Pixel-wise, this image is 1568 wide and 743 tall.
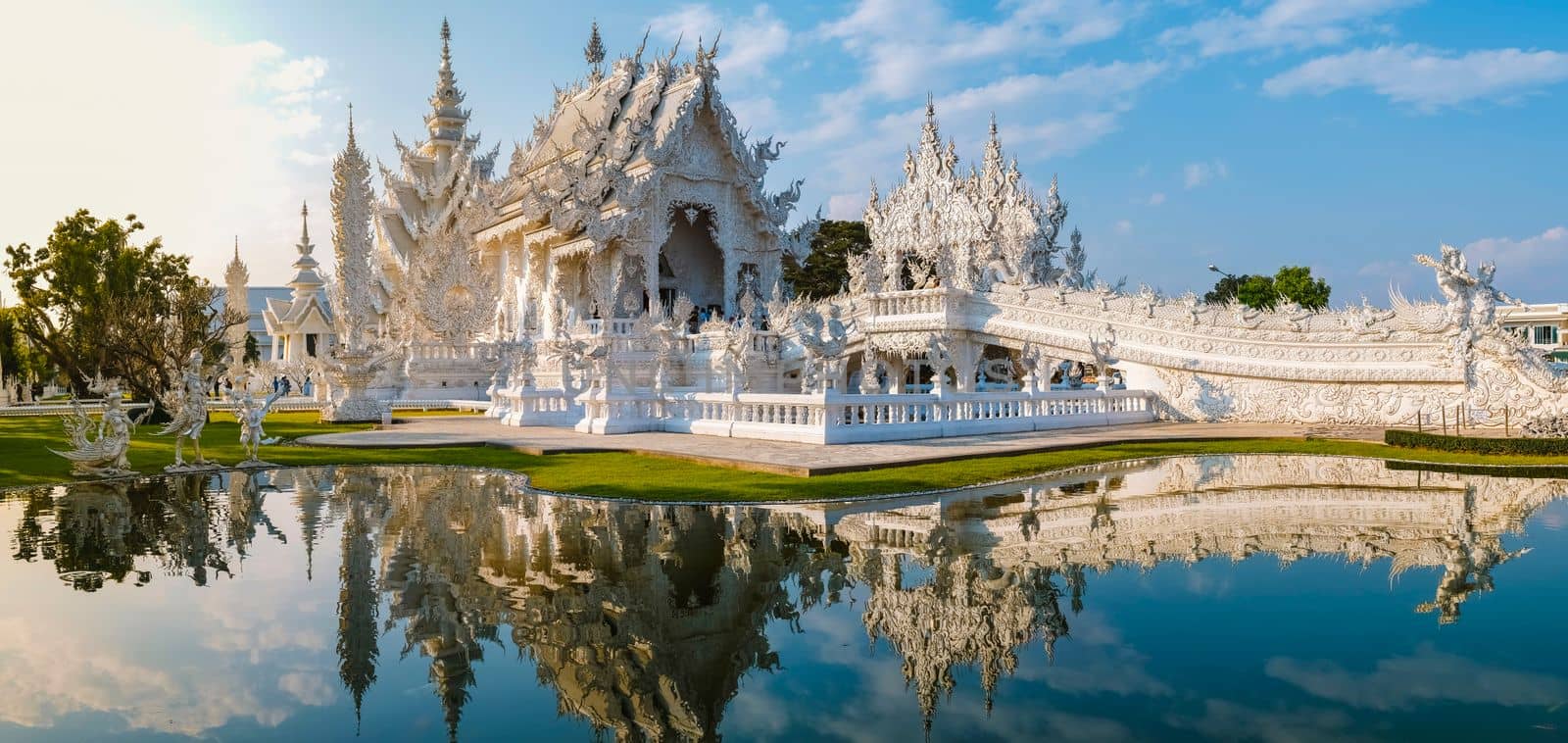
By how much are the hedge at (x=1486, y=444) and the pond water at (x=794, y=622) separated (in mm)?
3752

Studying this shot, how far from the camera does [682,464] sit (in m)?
11.8

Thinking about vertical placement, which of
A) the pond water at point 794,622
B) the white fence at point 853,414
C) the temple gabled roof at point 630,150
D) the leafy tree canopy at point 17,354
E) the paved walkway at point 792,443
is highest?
the temple gabled roof at point 630,150

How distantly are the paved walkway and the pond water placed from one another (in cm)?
269

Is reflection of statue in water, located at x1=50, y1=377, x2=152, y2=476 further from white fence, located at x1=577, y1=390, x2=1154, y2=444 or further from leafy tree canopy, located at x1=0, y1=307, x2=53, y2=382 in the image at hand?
leafy tree canopy, located at x1=0, y1=307, x2=53, y2=382

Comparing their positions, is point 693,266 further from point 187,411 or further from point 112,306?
point 187,411

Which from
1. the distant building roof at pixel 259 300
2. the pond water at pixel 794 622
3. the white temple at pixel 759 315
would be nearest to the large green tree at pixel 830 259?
the white temple at pixel 759 315

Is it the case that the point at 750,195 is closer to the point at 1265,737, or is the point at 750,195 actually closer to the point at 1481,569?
the point at 1481,569

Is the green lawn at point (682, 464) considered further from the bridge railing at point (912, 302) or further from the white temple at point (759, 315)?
the bridge railing at point (912, 302)

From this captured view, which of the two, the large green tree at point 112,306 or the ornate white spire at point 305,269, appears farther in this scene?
the ornate white spire at point 305,269

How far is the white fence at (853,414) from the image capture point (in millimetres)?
13945

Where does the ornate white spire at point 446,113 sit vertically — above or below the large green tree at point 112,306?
above

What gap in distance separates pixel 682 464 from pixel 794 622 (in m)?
6.73

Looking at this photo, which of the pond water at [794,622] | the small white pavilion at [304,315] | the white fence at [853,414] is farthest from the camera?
the small white pavilion at [304,315]

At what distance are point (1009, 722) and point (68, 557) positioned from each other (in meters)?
6.38
